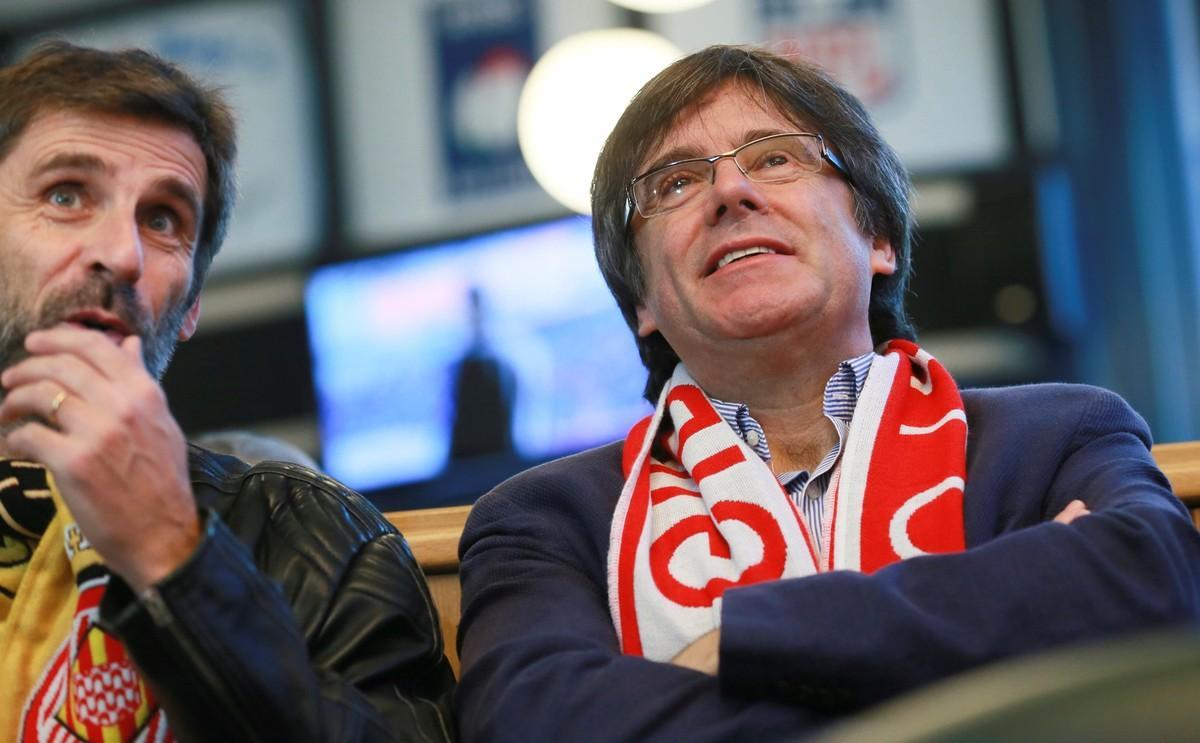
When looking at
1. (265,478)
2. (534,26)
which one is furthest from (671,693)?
(534,26)

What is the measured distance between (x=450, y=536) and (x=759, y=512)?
1.30 ft

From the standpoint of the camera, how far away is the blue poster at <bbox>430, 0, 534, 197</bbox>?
655 cm

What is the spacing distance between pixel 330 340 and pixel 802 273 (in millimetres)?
4893

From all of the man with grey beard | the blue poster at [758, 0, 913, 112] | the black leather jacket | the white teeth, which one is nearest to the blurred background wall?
the blue poster at [758, 0, 913, 112]

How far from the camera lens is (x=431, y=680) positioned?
150 cm

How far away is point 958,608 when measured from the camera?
1.28 m

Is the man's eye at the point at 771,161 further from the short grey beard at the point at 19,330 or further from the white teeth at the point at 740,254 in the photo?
→ the short grey beard at the point at 19,330

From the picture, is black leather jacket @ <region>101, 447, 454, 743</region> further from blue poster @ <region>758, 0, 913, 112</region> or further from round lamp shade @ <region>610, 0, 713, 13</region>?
blue poster @ <region>758, 0, 913, 112</region>

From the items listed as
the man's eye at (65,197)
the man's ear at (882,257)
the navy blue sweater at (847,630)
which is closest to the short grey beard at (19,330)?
the man's eye at (65,197)

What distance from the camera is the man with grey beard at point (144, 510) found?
1176 millimetres

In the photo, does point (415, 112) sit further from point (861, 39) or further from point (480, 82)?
point (861, 39)

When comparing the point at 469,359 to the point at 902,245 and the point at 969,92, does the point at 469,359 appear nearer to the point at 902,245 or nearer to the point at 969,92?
the point at 969,92

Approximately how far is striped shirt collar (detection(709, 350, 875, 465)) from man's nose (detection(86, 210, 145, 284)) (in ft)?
2.28

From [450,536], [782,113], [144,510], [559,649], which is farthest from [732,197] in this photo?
[144,510]
